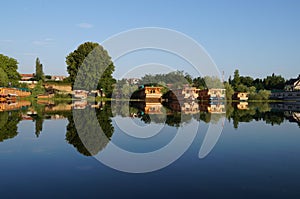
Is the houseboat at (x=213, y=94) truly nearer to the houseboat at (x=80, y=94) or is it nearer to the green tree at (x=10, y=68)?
the houseboat at (x=80, y=94)

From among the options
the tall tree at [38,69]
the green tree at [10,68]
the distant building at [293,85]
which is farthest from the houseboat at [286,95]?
the tall tree at [38,69]

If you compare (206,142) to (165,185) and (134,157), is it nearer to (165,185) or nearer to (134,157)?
(134,157)

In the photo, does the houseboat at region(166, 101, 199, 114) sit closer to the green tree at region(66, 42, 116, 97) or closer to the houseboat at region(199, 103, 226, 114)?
the houseboat at region(199, 103, 226, 114)

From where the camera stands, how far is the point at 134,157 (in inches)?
293

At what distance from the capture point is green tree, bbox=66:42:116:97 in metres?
48.3

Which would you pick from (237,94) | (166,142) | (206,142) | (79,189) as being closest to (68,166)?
(79,189)

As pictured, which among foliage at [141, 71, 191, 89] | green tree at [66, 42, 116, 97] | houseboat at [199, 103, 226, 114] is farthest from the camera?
foliage at [141, 71, 191, 89]

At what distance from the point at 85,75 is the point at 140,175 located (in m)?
43.7

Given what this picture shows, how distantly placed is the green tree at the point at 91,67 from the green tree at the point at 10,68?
458 inches

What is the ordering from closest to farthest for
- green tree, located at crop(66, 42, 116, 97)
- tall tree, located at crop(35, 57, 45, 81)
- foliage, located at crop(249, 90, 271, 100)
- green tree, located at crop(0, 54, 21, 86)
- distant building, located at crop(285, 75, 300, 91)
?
green tree, located at crop(66, 42, 116, 97) < green tree, located at crop(0, 54, 21, 86) < foliage, located at crop(249, 90, 271, 100) < distant building, located at crop(285, 75, 300, 91) < tall tree, located at crop(35, 57, 45, 81)

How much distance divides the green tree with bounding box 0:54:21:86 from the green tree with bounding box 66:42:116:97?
11.6 meters

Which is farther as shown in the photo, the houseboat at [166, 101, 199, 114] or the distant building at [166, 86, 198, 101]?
the distant building at [166, 86, 198, 101]

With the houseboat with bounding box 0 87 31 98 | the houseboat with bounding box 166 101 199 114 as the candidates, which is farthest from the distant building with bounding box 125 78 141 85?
the houseboat with bounding box 166 101 199 114

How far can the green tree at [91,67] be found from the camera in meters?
48.3
